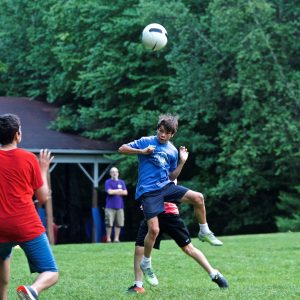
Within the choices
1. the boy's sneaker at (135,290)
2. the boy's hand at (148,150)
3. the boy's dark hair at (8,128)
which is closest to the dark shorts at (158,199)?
the boy's hand at (148,150)

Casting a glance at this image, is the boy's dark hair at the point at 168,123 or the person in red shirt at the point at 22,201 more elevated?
the boy's dark hair at the point at 168,123

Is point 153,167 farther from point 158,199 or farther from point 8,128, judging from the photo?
point 8,128

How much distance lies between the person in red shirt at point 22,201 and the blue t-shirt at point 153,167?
2.19 metres

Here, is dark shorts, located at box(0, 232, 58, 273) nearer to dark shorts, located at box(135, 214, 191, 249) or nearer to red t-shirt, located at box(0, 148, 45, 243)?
red t-shirt, located at box(0, 148, 45, 243)

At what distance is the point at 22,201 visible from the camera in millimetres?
6961

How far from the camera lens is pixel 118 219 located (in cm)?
2259

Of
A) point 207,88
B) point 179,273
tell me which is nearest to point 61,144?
point 207,88

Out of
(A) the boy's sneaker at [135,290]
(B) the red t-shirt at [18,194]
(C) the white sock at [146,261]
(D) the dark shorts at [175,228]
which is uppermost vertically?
(B) the red t-shirt at [18,194]

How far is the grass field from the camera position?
8977 millimetres

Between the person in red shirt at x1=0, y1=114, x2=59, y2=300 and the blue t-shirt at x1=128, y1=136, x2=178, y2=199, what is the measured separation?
2.19 metres

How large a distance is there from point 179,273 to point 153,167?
9.65 ft

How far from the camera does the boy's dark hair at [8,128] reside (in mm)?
7020

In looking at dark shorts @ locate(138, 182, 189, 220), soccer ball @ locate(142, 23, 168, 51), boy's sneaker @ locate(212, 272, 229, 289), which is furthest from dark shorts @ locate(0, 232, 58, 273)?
soccer ball @ locate(142, 23, 168, 51)

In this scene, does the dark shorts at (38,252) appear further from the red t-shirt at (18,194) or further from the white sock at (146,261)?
the white sock at (146,261)
